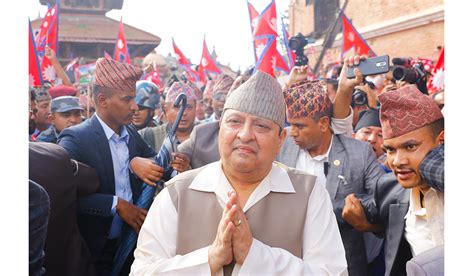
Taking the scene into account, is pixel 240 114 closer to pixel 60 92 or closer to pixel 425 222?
pixel 425 222

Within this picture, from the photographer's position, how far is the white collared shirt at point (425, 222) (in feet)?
8.11

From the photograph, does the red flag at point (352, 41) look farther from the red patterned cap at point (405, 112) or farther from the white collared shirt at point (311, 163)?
the red patterned cap at point (405, 112)

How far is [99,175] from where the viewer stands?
3.20m

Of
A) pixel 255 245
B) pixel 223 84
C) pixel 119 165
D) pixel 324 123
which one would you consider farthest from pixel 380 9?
pixel 255 245

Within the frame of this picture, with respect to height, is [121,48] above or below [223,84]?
above

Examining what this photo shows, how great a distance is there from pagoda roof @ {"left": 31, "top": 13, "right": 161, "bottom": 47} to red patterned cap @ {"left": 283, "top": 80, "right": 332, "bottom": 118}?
10559mm

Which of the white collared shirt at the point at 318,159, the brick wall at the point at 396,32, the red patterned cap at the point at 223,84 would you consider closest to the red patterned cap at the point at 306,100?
the white collared shirt at the point at 318,159

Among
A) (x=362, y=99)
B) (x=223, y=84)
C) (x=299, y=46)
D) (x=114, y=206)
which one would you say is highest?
(x=299, y=46)

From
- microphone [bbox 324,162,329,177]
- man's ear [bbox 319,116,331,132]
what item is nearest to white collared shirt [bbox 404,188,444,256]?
microphone [bbox 324,162,329,177]

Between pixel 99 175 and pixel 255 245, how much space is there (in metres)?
1.38

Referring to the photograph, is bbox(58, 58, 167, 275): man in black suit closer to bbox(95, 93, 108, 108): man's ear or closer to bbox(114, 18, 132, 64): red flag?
bbox(95, 93, 108, 108): man's ear

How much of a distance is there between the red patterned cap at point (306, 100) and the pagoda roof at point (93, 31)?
10.6 meters
